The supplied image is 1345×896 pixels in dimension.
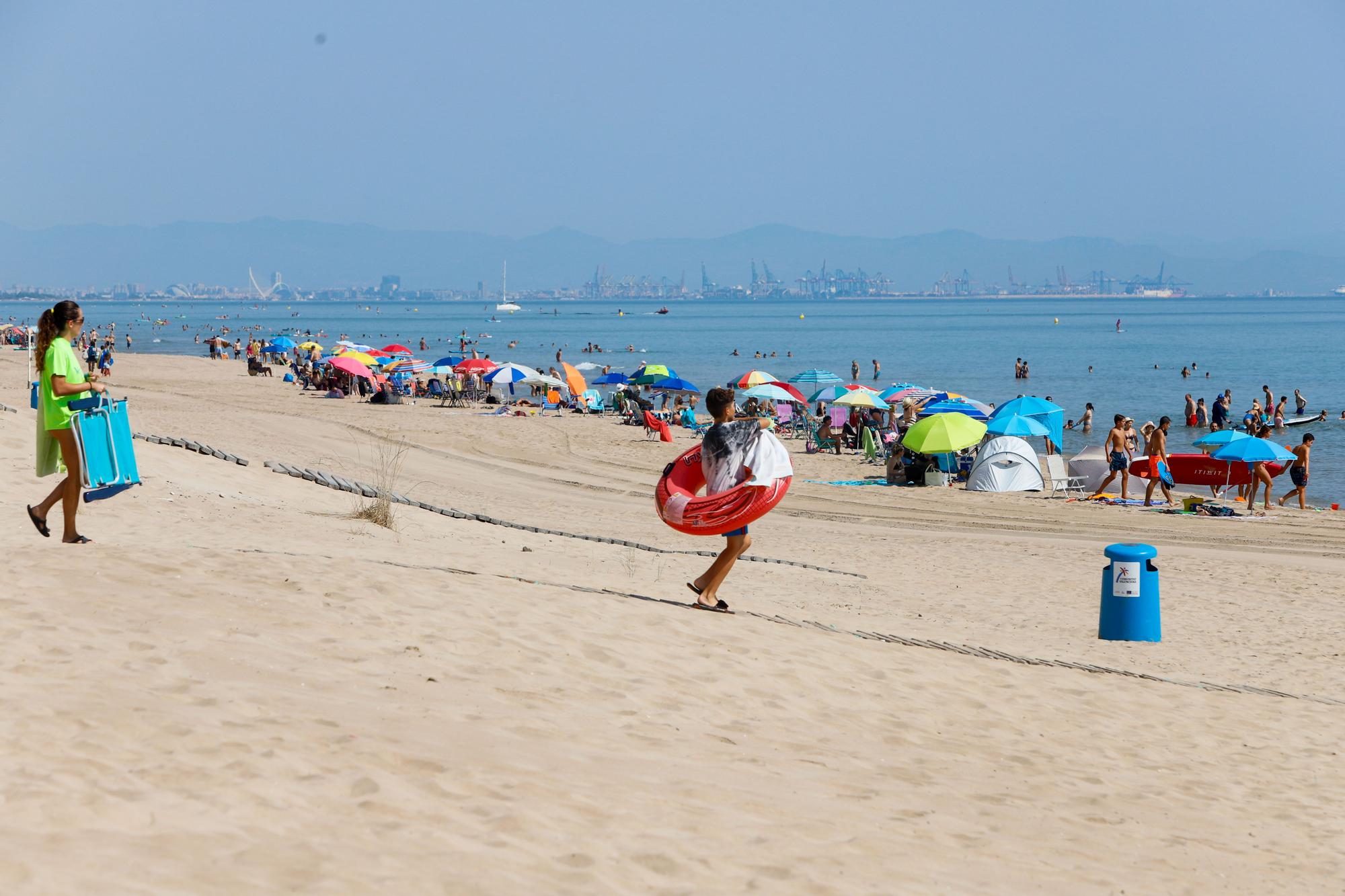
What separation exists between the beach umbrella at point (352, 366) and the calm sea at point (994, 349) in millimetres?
15251

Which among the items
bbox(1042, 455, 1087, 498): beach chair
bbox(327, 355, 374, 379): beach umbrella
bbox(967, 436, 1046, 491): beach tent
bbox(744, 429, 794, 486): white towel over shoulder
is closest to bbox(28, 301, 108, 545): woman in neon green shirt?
bbox(744, 429, 794, 486): white towel over shoulder

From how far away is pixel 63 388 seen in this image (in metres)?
6.30

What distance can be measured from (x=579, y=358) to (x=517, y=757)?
66278 mm

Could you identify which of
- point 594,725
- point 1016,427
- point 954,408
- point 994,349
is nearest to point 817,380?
point 954,408

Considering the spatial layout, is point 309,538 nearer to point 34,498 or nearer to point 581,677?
point 34,498

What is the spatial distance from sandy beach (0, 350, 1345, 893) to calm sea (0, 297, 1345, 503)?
15.3m

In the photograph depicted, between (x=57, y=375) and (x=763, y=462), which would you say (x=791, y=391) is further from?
(x=57, y=375)

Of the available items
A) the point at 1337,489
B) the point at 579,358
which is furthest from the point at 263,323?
the point at 1337,489

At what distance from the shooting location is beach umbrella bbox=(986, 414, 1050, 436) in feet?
62.4

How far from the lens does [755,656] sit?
20.3 feet

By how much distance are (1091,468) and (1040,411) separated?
3059 millimetres

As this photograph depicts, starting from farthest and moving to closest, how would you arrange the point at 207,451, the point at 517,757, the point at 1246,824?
the point at 207,451 < the point at 1246,824 < the point at 517,757

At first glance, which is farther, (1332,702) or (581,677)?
(1332,702)

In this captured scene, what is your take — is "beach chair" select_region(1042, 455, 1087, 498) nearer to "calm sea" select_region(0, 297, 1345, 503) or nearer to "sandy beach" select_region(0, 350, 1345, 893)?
"calm sea" select_region(0, 297, 1345, 503)
